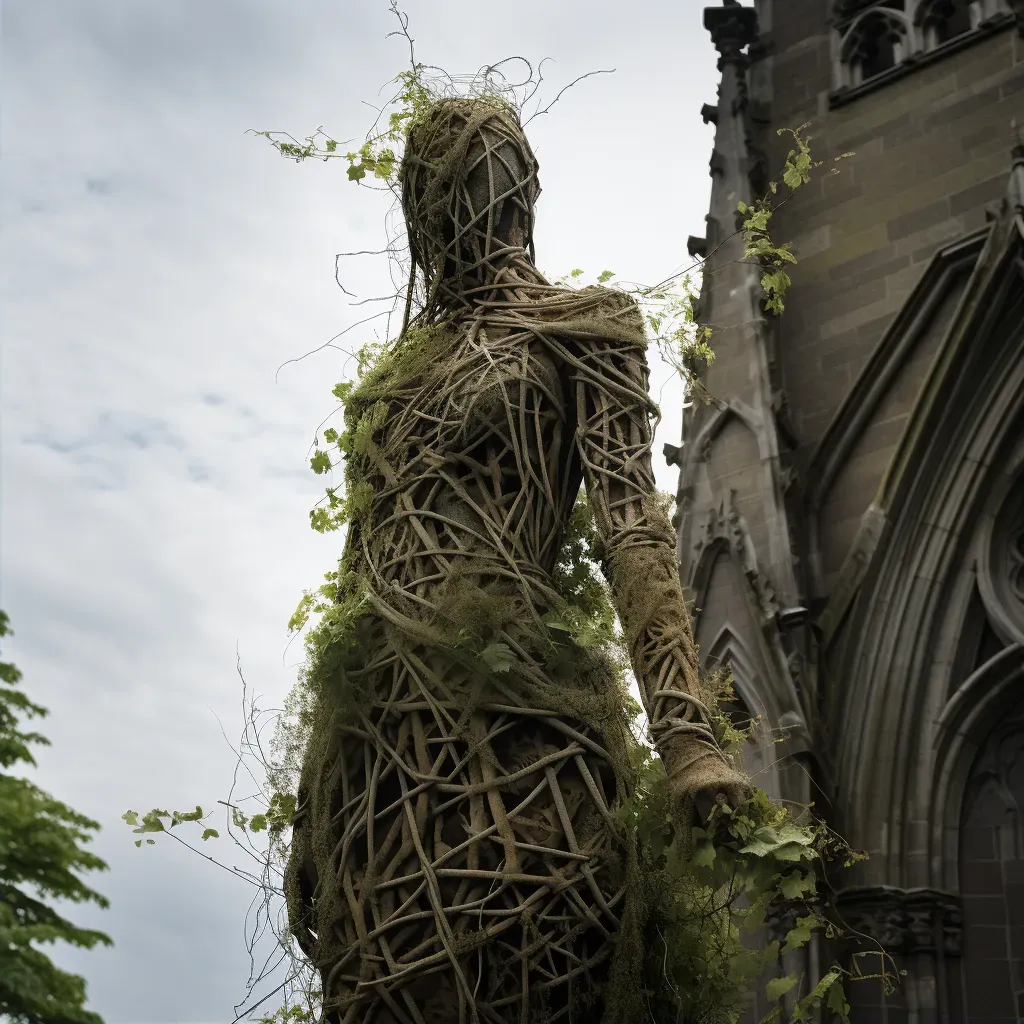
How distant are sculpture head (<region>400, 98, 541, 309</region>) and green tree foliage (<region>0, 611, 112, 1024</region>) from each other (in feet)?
4.44

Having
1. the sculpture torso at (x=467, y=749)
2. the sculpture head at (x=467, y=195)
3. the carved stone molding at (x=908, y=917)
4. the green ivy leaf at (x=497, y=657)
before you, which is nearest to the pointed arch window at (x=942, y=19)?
the carved stone molding at (x=908, y=917)

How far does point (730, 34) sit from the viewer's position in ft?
37.9

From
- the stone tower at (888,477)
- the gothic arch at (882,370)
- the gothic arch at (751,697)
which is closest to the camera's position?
the stone tower at (888,477)

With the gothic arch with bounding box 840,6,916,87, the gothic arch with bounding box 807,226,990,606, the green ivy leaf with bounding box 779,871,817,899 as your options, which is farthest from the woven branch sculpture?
the gothic arch with bounding box 840,6,916,87

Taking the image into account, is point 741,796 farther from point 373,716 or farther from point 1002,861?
point 1002,861

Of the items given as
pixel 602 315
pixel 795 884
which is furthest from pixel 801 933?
pixel 602 315

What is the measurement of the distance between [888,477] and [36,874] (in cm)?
671

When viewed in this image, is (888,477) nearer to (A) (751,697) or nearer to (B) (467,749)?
(A) (751,697)

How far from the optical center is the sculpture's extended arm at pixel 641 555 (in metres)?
2.65

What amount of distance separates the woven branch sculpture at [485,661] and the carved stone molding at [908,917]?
5.50m

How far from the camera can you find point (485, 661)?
105 inches

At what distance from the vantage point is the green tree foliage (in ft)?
9.99

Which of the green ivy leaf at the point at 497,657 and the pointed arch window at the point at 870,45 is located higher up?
the pointed arch window at the point at 870,45

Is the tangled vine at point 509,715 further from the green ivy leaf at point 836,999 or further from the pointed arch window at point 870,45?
the pointed arch window at point 870,45
